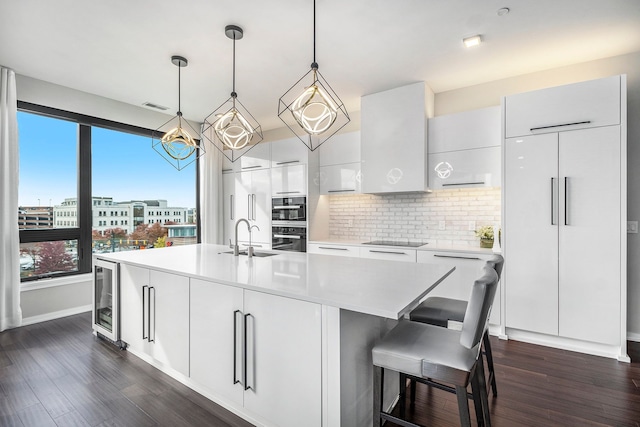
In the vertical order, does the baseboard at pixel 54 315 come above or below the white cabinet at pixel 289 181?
below

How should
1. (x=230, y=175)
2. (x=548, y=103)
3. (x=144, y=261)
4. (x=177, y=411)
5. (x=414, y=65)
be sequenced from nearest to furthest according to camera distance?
1. (x=177, y=411)
2. (x=144, y=261)
3. (x=548, y=103)
4. (x=414, y=65)
5. (x=230, y=175)

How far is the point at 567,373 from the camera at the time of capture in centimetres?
245

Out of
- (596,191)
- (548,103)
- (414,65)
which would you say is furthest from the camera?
(414,65)

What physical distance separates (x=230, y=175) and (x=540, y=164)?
4.51 m

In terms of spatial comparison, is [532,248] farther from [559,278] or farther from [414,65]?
[414,65]

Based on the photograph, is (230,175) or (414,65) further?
(230,175)

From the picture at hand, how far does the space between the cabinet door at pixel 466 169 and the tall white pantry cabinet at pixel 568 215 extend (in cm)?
20

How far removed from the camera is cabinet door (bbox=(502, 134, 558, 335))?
9.58ft

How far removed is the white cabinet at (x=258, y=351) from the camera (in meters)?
1.58

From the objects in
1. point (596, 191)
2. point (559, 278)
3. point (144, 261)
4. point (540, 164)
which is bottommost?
point (559, 278)

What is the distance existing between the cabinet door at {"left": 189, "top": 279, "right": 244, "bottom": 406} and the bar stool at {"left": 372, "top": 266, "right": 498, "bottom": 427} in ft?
2.74

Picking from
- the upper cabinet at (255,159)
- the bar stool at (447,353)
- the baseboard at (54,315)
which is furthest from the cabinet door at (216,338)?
the upper cabinet at (255,159)


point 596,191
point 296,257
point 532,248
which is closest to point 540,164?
point 596,191

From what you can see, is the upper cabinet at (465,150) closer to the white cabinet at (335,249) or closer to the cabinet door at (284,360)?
the white cabinet at (335,249)
